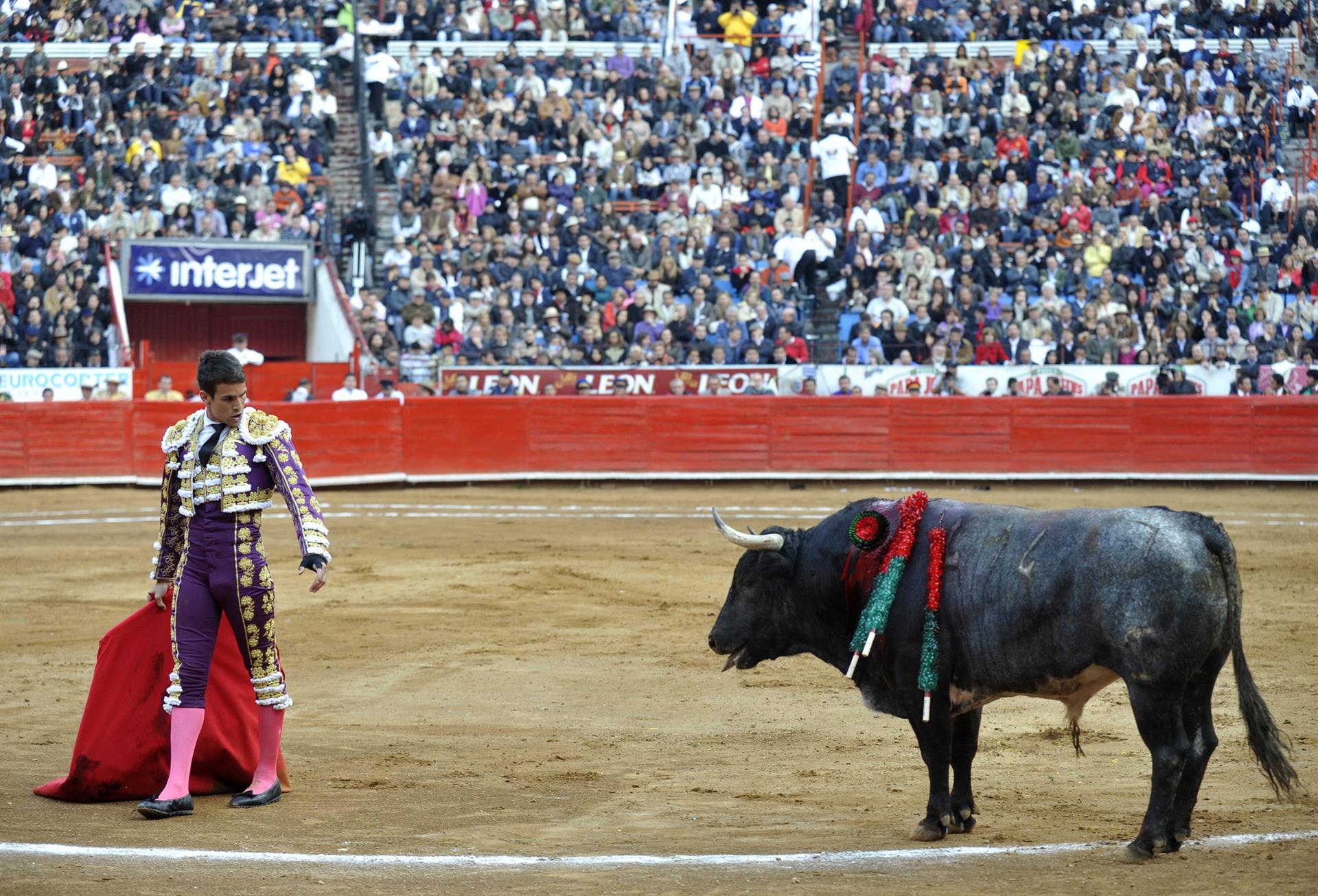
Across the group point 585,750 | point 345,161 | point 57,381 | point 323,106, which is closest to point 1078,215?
point 345,161

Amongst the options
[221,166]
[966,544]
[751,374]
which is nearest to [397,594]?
[966,544]

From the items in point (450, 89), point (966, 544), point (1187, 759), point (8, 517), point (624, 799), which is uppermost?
point (450, 89)

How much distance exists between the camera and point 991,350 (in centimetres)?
2020

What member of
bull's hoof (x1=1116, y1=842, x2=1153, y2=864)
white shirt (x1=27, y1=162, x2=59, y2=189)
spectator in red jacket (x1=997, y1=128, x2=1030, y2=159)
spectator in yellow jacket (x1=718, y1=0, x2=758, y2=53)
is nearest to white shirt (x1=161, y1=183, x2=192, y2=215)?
white shirt (x1=27, y1=162, x2=59, y2=189)

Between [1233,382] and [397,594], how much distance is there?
12.5 m

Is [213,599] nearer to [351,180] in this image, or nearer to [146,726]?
[146,726]

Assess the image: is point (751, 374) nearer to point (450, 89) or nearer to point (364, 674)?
point (450, 89)

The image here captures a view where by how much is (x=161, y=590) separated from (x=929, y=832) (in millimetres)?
3064

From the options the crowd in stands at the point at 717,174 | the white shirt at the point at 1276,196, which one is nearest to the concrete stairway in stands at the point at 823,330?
the crowd in stands at the point at 717,174

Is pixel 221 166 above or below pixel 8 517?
above

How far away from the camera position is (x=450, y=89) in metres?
23.6

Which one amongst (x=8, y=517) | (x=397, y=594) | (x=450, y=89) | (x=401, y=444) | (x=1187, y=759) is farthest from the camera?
(x=450, y=89)

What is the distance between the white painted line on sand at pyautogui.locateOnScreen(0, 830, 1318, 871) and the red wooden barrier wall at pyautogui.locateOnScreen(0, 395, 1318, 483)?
14148 mm

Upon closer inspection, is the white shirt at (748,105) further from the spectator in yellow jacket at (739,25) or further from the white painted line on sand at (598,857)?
the white painted line on sand at (598,857)
